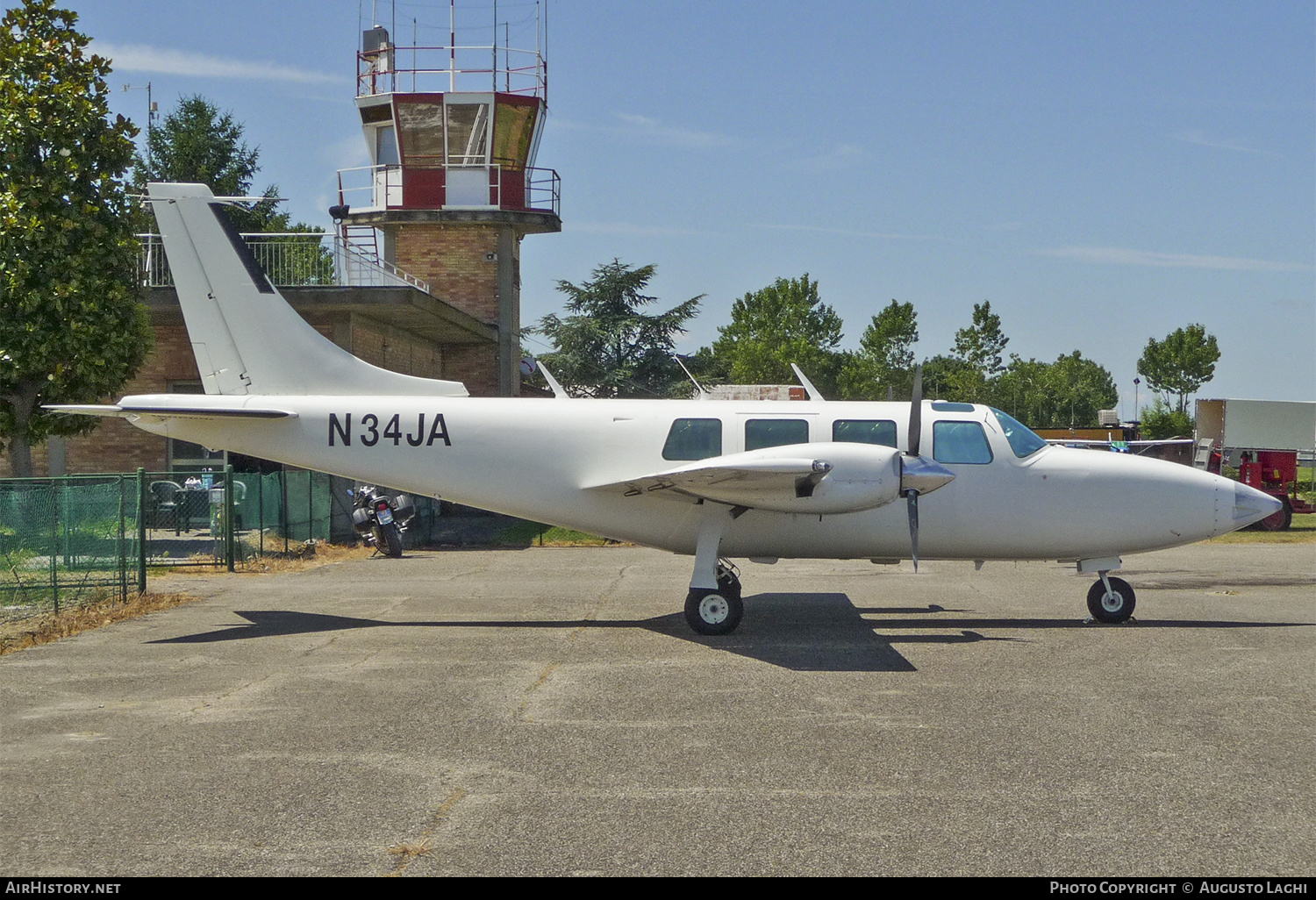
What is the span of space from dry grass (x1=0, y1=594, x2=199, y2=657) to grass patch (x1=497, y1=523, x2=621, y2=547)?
1156cm

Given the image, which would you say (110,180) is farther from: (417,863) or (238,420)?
(417,863)

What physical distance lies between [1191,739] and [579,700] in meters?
4.78

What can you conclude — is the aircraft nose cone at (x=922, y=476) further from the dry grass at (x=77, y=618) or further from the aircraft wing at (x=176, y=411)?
the dry grass at (x=77, y=618)

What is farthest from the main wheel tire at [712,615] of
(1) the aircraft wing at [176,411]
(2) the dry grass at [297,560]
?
(2) the dry grass at [297,560]

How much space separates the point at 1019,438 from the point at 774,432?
311cm

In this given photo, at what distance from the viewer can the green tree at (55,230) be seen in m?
22.0

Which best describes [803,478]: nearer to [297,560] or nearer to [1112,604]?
[1112,604]

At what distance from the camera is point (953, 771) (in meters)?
7.79

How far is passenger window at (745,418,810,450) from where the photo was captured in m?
14.4

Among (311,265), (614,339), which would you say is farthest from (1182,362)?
(311,265)

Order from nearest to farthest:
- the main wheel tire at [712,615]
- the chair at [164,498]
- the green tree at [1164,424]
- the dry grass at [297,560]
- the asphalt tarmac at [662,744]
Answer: the asphalt tarmac at [662,744] → the main wheel tire at [712,615] → the dry grass at [297,560] → the chair at [164,498] → the green tree at [1164,424]

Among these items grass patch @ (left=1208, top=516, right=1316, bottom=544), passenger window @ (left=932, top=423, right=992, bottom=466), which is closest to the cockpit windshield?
passenger window @ (left=932, top=423, right=992, bottom=466)

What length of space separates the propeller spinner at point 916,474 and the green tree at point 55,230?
53.2ft

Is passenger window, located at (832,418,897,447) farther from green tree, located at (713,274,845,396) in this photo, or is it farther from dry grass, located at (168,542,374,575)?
green tree, located at (713,274,845,396)
